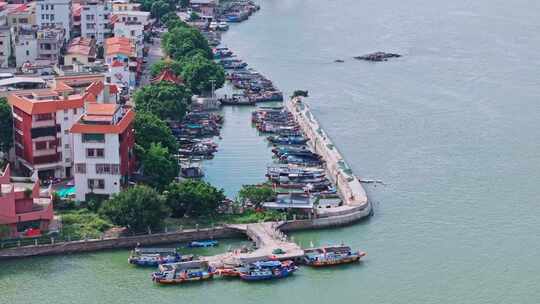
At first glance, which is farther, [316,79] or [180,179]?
[316,79]

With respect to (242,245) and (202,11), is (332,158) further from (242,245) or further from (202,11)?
(202,11)

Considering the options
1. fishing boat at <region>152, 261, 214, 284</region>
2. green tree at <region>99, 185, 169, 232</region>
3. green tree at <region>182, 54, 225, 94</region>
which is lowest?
fishing boat at <region>152, 261, 214, 284</region>

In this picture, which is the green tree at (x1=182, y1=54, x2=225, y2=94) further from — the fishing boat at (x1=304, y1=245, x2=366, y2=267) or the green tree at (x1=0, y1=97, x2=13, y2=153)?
the fishing boat at (x1=304, y1=245, x2=366, y2=267)

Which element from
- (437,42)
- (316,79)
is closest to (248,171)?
(316,79)

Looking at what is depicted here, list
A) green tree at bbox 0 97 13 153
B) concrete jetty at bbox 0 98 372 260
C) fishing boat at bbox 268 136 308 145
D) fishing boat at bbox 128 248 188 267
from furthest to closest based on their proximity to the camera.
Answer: fishing boat at bbox 268 136 308 145 → green tree at bbox 0 97 13 153 → concrete jetty at bbox 0 98 372 260 → fishing boat at bbox 128 248 188 267

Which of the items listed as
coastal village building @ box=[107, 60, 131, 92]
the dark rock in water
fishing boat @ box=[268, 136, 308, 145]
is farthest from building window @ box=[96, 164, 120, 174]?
the dark rock in water

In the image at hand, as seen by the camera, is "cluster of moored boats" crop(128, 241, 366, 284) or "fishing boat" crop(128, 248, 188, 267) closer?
"cluster of moored boats" crop(128, 241, 366, 284)

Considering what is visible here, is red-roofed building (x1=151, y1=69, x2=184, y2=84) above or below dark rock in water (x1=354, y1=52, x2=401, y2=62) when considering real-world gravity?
above
